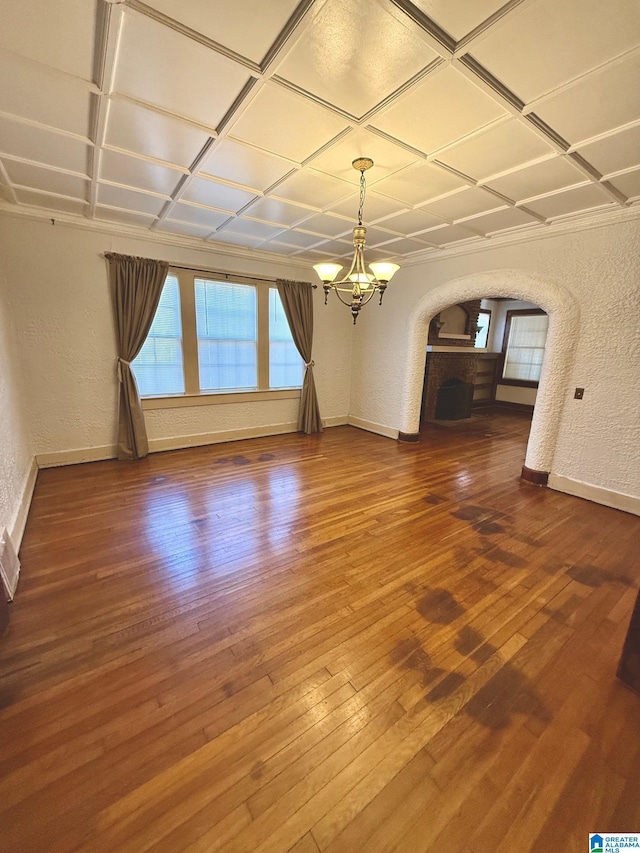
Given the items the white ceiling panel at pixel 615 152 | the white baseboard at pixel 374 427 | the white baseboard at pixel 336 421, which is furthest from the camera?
the white baseboard at pixel 336 421

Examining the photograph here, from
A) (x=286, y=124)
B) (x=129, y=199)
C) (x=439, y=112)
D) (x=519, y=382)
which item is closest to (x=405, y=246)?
(x=439, y=112)

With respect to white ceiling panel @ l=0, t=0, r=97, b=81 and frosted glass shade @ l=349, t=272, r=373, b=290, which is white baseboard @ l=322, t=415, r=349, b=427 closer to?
frosted glass shade @ l=349, t=272, r=373, b=290

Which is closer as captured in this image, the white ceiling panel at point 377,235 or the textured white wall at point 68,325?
the textured white wall at point 68,325

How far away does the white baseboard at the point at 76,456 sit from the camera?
4.02 meters

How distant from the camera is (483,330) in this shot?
344 inches

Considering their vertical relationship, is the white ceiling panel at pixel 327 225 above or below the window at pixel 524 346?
above

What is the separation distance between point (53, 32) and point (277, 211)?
2.14 metres

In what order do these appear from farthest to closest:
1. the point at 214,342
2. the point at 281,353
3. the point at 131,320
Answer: the point at 281,353 → the point at 214,342 → the point at 131,320

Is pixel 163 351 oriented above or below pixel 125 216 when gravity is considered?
below

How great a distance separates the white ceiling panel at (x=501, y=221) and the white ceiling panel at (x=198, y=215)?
265 cm

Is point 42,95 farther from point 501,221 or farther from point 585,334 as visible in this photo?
point 585,334

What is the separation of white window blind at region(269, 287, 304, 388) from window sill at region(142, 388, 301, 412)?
155 mm

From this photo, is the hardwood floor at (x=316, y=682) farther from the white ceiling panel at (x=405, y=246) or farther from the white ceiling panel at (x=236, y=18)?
the white ceiling panel at (x=405, y=246)

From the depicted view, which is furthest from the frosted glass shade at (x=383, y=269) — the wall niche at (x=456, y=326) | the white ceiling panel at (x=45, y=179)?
the wall niche at (x=456, y=326)
